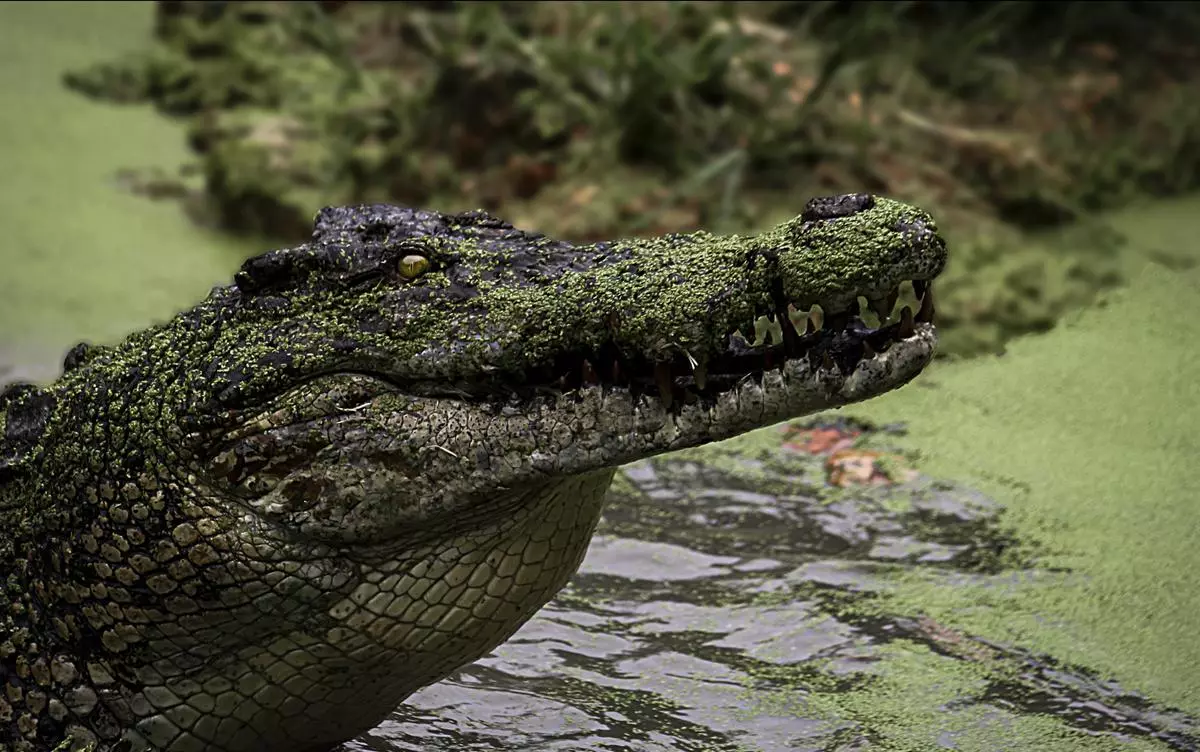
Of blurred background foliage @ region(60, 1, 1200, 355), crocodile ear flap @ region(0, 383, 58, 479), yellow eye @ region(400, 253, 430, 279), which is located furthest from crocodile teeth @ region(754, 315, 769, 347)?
blurred background foliage @ region(60, 1, 1200, 355)

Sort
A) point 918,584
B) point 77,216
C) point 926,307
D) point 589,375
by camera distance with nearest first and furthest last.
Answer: point 926,307
point 589,375
point 918,584
point 77,216

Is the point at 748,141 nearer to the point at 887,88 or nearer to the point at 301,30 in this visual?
the point at 887,88

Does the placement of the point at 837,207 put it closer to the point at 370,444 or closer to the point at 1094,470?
the point at 370,444

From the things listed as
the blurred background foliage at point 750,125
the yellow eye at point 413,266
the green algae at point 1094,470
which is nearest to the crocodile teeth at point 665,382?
the yellow eye at point 413,266

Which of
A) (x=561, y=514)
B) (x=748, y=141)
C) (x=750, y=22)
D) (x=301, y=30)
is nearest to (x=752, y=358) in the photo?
(x=561, y=514)

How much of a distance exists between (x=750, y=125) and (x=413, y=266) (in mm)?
4486

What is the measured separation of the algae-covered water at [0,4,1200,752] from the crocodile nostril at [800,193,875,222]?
4.12ft

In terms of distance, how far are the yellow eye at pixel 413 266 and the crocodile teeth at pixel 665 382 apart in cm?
44

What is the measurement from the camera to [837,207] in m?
2.07

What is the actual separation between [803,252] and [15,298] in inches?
199

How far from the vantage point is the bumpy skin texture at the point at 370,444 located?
2061mm

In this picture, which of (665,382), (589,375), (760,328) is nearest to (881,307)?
(760,328)

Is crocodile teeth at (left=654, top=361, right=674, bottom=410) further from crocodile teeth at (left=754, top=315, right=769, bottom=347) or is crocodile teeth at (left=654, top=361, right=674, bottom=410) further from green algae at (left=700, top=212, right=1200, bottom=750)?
green algae at (left=700, top=212, right=1200, bottom=750)

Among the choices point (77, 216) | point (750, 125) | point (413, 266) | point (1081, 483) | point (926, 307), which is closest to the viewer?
point (926, 307)
